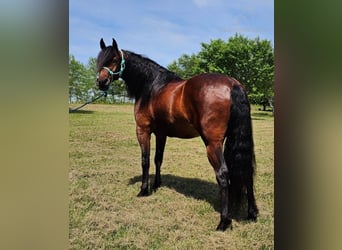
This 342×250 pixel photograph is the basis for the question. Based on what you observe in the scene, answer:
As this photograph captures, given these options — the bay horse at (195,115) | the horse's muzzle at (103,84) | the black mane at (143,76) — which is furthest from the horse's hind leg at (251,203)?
the horse's muzzle at (103,84)

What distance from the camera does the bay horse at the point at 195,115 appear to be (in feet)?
5.45

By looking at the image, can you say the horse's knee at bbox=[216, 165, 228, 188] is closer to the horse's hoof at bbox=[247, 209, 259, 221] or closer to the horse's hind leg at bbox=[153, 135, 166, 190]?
the horse's hoof at bbox=[247, 209, 259, 221]

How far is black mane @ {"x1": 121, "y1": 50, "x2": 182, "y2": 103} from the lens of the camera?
1.89 metres

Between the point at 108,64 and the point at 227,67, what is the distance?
2.29 ft

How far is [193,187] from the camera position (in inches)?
74.8

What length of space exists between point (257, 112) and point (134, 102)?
2.42 feet

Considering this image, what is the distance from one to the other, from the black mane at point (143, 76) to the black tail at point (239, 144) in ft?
1.30

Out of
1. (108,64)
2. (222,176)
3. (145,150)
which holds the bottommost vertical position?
(222,176)

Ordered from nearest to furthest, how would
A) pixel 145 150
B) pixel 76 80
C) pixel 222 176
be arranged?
pixel 222 176
pixel 76 80
pixel 145 150

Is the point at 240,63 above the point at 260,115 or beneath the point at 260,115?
above

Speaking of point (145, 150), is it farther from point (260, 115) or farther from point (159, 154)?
point (260, 115)

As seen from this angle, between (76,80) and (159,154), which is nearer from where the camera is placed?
(76,80)

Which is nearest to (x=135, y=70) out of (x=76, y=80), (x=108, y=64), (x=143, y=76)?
(x=143, y=76)

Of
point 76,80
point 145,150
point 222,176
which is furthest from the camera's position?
point 145,150
